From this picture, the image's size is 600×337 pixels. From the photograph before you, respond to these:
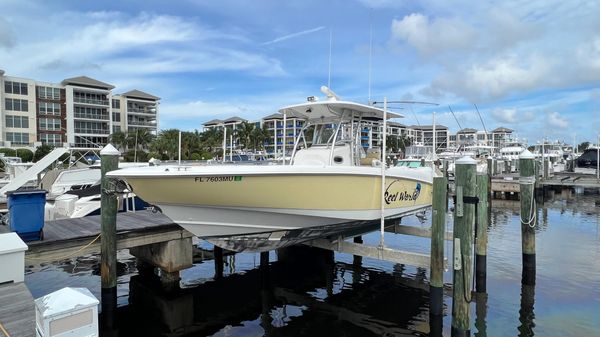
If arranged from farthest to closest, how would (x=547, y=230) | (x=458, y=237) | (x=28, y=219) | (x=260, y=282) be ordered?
(x=547, y=230), (x=260, y=282), (x=28, y=219), (x=458, y=237)

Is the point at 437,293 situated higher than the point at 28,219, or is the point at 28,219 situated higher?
the point at 28,219

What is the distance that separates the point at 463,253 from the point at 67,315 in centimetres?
585

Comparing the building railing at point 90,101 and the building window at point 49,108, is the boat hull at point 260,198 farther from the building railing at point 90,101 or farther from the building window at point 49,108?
the building railing at point 90,101

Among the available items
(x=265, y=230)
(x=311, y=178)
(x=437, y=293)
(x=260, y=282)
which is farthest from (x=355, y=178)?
(x=260, y=282)

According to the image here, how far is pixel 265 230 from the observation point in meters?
7.84

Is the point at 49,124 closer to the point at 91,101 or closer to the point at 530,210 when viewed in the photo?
the point at 91,101

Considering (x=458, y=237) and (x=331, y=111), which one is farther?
A: (x=331, y=111)

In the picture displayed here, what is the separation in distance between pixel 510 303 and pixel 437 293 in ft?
9.91

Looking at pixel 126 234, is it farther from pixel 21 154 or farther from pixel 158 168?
pixel 21 154

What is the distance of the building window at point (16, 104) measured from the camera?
5652 cm

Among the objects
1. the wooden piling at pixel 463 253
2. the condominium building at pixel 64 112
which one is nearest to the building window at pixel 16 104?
the condominium building at pixel 64 112

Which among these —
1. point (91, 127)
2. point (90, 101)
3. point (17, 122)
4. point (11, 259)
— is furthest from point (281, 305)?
point (90, 101)

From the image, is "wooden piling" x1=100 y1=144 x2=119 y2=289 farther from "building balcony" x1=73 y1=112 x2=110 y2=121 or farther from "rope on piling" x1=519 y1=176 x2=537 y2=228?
"building balcony" x1=73 y1=112 x2=110 y2=121

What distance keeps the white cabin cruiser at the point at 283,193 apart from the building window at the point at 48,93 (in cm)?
6408
